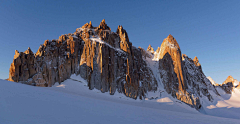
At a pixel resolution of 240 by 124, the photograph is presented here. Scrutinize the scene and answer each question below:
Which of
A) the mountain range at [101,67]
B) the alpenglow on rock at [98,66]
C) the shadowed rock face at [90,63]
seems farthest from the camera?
the mountain range at [101,67]

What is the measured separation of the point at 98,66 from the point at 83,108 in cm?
3452

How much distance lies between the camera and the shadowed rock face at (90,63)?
37531 millimetres

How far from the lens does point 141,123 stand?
944cm

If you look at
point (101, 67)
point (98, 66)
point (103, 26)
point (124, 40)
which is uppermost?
point (103, 26)

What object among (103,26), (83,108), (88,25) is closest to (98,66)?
(103,26)

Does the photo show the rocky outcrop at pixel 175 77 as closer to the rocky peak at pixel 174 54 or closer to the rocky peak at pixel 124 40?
the rocky peak at pixel 174 54

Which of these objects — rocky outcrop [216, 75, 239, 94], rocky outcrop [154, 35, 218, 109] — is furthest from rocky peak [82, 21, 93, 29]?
rocky outcrop [216, 75, 239, 94]

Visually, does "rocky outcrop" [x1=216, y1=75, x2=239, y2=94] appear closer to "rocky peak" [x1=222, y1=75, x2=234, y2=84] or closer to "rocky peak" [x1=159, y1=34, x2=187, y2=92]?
"rocky peak" [x1=222, y1=75, x2=234, y2=84]

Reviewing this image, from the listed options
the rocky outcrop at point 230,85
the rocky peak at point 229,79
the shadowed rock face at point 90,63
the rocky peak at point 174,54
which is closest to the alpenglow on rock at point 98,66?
the shadowed rock face at point 90,63

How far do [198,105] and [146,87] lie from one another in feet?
98.3

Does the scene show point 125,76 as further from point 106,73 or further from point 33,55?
point 33,55

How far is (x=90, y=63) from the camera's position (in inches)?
1794

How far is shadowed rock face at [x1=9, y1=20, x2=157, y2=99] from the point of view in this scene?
123 ft

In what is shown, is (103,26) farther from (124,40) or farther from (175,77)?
(175,77)
